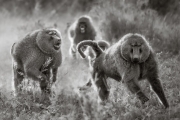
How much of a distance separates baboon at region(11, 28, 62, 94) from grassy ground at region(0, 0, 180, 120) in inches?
10.7

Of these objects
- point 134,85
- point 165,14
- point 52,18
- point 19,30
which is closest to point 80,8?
point 52,18

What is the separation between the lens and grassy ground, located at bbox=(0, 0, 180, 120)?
446 centimetres

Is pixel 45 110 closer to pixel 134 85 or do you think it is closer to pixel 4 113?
pixel 4 113

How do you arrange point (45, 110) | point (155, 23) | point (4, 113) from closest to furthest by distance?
point (4, 113) → point (45, 110) → point (155, 23)

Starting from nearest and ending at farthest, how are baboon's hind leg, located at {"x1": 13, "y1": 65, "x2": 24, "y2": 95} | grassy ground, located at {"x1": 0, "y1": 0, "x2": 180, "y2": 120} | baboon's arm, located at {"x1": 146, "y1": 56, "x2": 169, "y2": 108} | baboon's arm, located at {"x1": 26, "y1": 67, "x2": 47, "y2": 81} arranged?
grassy ground, located at {"x1": 0, "y1": 0, "x2": 180, "y2": 120} → baboon's arm, located at {"x1": 146, "y1": 56, "x2": 169, "y2": 108} → baboon's arm, located at {"x1": 26, "y1": 67, "x2": 47, "y2": 81} → baboon's hind leg, located at {"x1": 13, "y1": 65, "x2": 24, "y2": 95}

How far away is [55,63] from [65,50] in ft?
15.9

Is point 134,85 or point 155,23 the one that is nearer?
point 134,85

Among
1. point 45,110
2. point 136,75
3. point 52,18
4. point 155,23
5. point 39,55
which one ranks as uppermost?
point 52,18

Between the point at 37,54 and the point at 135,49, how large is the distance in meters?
1.59

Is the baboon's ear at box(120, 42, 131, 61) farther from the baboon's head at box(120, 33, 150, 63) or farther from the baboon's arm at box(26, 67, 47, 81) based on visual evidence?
the baboon's arm at box(26, 67, 47, 81)

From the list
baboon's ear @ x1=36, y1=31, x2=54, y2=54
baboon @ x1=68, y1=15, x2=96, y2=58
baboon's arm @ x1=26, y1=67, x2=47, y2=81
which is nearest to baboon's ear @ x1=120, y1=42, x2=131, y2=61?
baboon's ear @ x1=36, y1=31, x2=54, y2=54

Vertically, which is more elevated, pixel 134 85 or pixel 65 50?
pixel 65 50

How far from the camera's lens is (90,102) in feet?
12.5

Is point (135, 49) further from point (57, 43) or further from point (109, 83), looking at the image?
point (109, 83)
